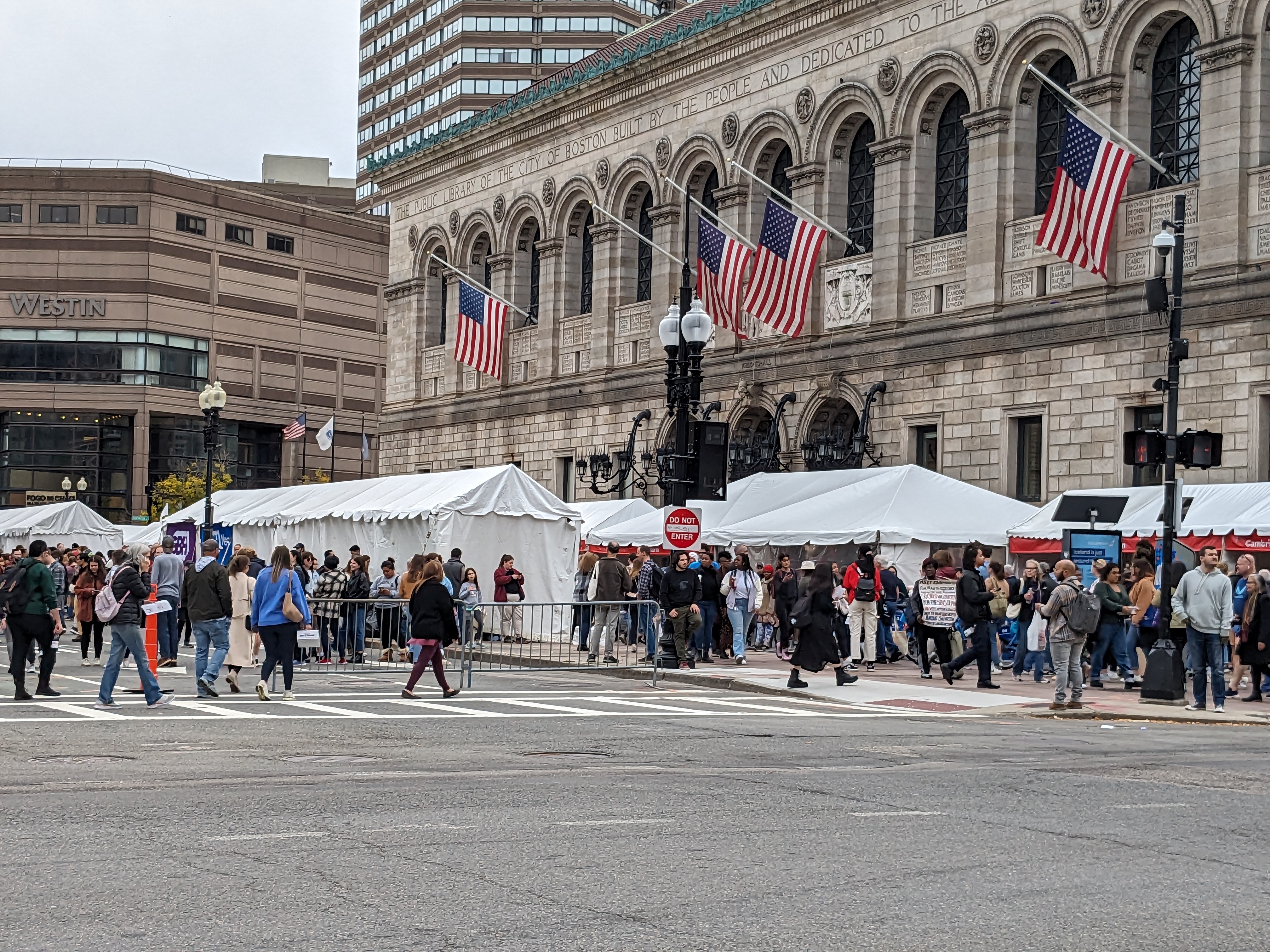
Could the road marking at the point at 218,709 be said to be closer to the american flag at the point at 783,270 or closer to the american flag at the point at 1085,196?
the american flag at the point at 1085,196

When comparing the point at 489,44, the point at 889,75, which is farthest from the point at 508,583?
the point at 489,44

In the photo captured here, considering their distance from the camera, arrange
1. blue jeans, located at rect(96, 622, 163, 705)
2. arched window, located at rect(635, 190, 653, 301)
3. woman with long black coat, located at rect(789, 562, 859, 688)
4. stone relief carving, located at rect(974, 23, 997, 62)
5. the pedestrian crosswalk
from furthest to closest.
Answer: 1. arched window, located at rect(635, 190, 653, 301)
2. stone relief carving, located at rect(974, 23, 997, 62)
3. woman with long black coat, located at rect(789, 562, 859, 688)
4. blue jeans, located at rect(96, 622, 163, 705)
5. the pedestrian crosswalk

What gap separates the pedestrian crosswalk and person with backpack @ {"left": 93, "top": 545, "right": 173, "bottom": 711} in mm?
232

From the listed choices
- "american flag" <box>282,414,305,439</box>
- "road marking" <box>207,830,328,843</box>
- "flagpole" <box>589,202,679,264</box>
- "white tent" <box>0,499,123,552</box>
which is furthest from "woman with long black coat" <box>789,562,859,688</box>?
"american flag" <box>282,414,305,439</box>

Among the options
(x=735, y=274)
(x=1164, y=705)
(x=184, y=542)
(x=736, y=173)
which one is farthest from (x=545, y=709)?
(x=736, y=173)

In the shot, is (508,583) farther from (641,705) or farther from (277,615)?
(277,615)

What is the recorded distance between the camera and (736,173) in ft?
137

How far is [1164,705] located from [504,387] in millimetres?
33562

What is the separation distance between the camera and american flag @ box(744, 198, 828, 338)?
34.8m

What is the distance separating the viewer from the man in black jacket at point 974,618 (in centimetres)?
2170

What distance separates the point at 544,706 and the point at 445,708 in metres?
1.15

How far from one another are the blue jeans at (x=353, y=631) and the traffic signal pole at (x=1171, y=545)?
1094 cm

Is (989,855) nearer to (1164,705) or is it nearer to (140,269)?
(1164,705)

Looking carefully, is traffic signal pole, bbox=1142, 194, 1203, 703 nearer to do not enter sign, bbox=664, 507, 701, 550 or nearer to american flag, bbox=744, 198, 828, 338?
do not enter sign, bbox=664, 507, 701, 550
